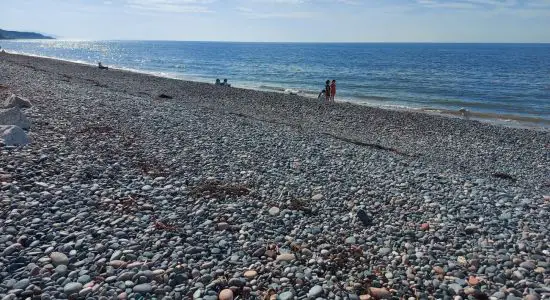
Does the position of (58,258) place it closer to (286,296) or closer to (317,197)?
(286,296)

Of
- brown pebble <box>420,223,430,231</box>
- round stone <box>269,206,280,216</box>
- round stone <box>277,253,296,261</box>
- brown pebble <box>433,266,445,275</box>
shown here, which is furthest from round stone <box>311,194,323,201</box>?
brown pebble <box>433,266,445,275</box>

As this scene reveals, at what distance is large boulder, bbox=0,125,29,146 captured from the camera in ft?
33.8

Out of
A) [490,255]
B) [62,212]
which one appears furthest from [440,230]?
[62,212]

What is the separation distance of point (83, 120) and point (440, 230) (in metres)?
12.5

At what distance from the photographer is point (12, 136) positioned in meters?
10.5

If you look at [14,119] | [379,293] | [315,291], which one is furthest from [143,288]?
[14,119]

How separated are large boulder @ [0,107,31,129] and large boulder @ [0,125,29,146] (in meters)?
0.99

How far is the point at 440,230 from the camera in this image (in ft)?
25.5

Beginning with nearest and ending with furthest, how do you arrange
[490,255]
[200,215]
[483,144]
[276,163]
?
1. [490,255]
2. [200,215]
3. [276,163]
4. [483,144]

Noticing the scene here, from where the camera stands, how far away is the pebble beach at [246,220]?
570cm

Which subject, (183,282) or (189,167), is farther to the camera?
(189,167)

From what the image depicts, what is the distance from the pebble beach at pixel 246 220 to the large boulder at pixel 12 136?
40cm

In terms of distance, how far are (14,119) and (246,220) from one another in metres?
8.79

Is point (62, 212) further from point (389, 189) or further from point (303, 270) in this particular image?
point (389, 189)
